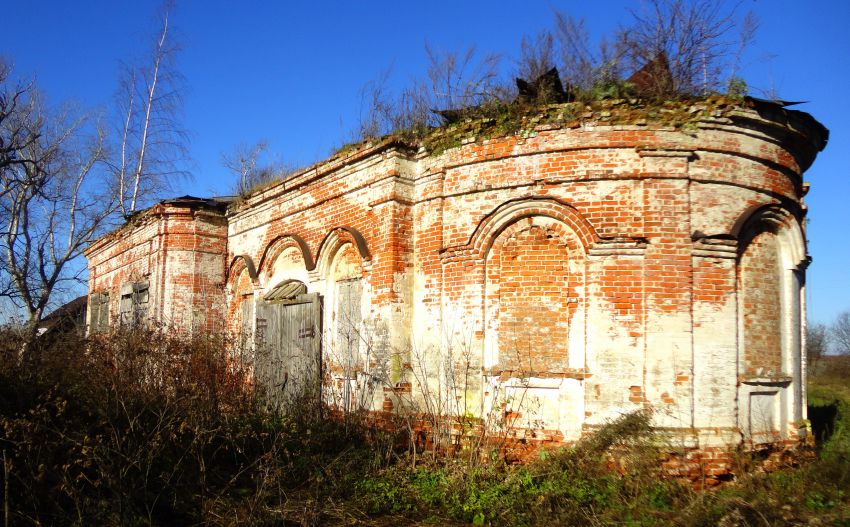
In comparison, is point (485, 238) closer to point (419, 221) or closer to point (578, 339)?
point (419, 221)

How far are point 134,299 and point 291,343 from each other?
5.93m

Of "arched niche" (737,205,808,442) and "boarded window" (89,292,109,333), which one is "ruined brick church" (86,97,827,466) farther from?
"boarded window" (89,292,109,333)

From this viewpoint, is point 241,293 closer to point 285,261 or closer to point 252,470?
point 285,261

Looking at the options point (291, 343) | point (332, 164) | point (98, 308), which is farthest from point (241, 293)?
point (98, 308)

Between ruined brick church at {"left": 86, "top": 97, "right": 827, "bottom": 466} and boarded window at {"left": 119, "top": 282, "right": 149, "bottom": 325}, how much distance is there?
618cm

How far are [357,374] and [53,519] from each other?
449 cm

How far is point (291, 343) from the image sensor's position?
10594mm

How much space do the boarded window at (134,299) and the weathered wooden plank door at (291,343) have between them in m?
3.87

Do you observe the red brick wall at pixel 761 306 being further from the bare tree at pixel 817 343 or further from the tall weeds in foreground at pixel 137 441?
the bare tree at pixel 817 343

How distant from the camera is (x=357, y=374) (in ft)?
29.7

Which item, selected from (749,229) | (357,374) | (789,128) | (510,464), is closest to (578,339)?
(510,464)

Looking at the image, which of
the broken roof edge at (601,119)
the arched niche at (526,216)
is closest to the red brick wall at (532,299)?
the arched niche at (526,216)

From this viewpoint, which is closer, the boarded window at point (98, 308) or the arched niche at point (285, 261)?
the arched niche at point (285, 261)

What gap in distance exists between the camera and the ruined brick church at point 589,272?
24.2 feet
